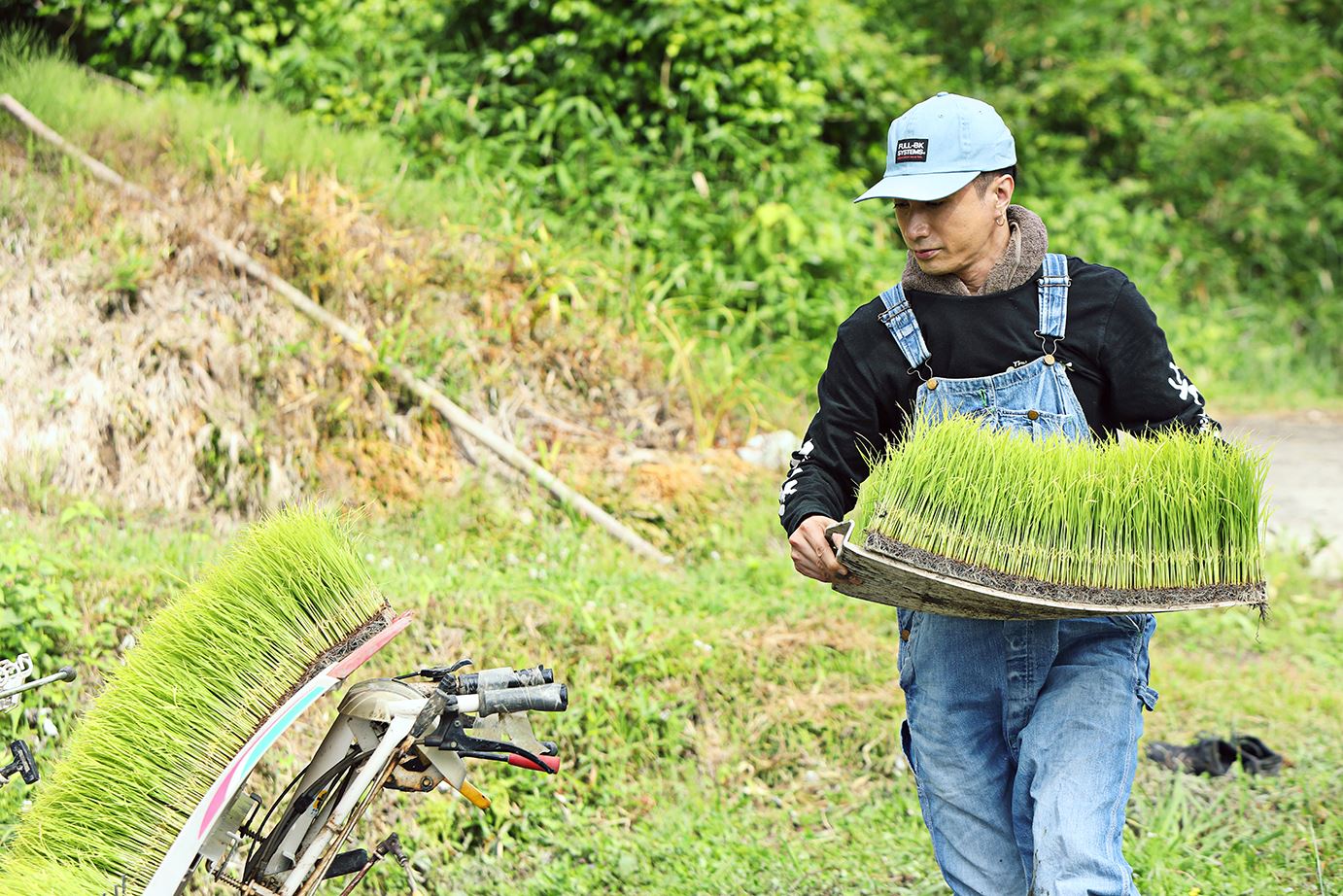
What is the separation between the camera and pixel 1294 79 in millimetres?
10836

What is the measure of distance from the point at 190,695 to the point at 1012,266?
1814 mm

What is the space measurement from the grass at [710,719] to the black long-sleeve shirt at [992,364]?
4.12 ft

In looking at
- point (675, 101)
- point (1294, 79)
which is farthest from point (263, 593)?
point (1294, 79)

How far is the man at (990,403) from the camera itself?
2732 mm

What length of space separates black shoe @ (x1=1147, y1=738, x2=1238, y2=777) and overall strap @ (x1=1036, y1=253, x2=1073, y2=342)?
2.27 metres

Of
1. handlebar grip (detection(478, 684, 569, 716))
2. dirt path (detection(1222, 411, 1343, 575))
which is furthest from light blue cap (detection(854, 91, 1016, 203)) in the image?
dirt path (detection(1222, 411, 1343, 575))

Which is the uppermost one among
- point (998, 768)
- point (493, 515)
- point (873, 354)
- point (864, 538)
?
point (873, 354)

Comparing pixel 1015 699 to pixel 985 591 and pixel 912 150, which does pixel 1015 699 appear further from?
pixel 912 150

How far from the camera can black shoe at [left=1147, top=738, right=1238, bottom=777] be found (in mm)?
4488

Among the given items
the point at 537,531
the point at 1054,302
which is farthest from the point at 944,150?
the point at 537,531

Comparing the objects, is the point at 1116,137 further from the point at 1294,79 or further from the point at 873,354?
the point at 873,354

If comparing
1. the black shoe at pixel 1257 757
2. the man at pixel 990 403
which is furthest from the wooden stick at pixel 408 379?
the man at pixel 990 403

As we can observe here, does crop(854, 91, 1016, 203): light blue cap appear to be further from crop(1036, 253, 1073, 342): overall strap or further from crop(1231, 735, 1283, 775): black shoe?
crop(1231, 735, 1283, 775): black shoe

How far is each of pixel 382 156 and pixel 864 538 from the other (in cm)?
550
